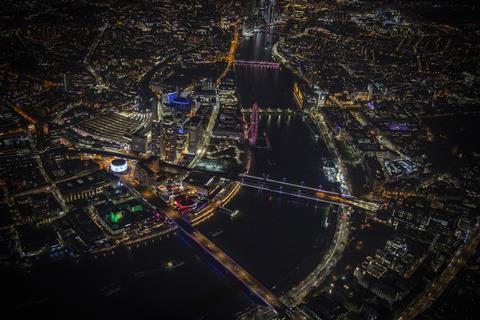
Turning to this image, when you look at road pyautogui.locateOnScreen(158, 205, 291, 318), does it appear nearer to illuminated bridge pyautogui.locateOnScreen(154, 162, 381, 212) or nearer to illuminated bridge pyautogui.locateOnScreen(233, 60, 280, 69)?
illuminated bridge pyautogui.locateOnScreen(154, 162, 381, 212)

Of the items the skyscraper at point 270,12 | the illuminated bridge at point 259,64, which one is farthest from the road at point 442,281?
the skyscraper at point 270,12

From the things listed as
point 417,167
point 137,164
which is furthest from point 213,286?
point 417,167

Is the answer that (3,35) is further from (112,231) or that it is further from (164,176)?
(112,231)

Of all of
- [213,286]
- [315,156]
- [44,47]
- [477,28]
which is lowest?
[213,286]

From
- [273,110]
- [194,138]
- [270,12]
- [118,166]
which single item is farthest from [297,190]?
[270,12]

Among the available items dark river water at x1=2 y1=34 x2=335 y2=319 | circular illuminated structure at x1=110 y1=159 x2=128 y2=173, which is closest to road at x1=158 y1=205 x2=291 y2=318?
dark river water at x1=2 y1=34 x2=335 y2=319

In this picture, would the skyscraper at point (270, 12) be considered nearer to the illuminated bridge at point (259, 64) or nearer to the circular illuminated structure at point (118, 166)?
the illuminated bridge at point (259, 64)
